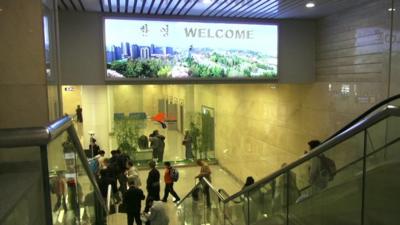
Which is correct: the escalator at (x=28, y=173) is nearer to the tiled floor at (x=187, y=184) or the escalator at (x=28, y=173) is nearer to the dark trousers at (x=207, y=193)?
the dark trousers at (x=207, y=193)

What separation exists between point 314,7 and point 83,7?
4.38m

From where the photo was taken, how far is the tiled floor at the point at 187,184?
8.99m

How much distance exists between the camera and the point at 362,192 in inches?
111

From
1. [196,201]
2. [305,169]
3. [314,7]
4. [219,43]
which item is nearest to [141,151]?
[196,201]

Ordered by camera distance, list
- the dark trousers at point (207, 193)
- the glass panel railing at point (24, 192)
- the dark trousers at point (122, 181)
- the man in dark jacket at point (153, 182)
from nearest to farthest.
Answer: the glass panel railing at point (24, 192)
the dark trousers at point (207, 193)
the man in dark jacket at point (153, 182)
the dark trousers at point (122, 181)

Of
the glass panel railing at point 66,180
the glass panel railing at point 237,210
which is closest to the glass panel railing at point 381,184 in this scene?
the glass panel railing at point 66,180

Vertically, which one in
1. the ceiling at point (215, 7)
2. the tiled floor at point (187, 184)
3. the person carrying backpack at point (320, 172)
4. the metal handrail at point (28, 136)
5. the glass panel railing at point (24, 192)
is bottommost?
the tiled floor at point (187, 184)

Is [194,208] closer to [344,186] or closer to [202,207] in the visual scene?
[202,207]

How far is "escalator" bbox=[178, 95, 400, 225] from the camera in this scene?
259cm

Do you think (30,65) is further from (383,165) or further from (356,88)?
(356,88)

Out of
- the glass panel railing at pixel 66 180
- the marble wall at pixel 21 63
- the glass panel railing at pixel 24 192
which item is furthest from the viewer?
the marble wall at pixel 21 63

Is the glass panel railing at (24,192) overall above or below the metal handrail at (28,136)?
below

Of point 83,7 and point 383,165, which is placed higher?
point 83,7

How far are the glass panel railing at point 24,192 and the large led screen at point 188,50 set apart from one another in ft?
18.0
